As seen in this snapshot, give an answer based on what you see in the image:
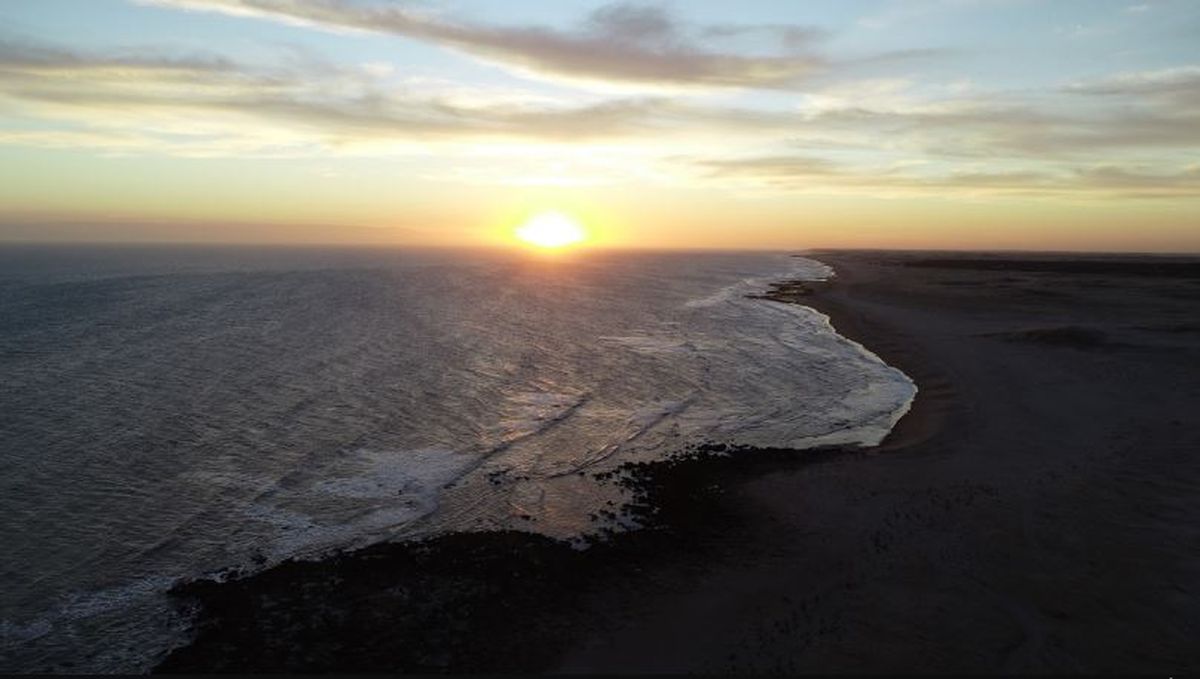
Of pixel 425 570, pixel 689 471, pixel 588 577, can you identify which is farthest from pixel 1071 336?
pixel 425 570

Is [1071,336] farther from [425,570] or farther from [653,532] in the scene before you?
[425,570]

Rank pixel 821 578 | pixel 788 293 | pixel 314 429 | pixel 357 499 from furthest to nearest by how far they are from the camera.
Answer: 1. pixel 788 293
2. pixel 314 429
3. pixel 357 499
4. pixel 821 578

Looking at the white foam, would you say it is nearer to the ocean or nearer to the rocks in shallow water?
the ocean

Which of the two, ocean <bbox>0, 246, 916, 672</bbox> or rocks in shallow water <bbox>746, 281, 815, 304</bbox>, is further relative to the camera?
rocks in shallow water <bbox>746, 281, 815, 304</bbox>

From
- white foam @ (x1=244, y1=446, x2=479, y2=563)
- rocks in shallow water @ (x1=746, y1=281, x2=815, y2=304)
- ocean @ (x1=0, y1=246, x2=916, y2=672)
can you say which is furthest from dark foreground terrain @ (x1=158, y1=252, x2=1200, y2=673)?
rocks in shallow water @ (x1=746, y1=281, x2=815, y2=304)

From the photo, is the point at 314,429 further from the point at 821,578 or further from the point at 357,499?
the point at 821,578

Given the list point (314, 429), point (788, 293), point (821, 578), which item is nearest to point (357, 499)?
point (314, 429)
